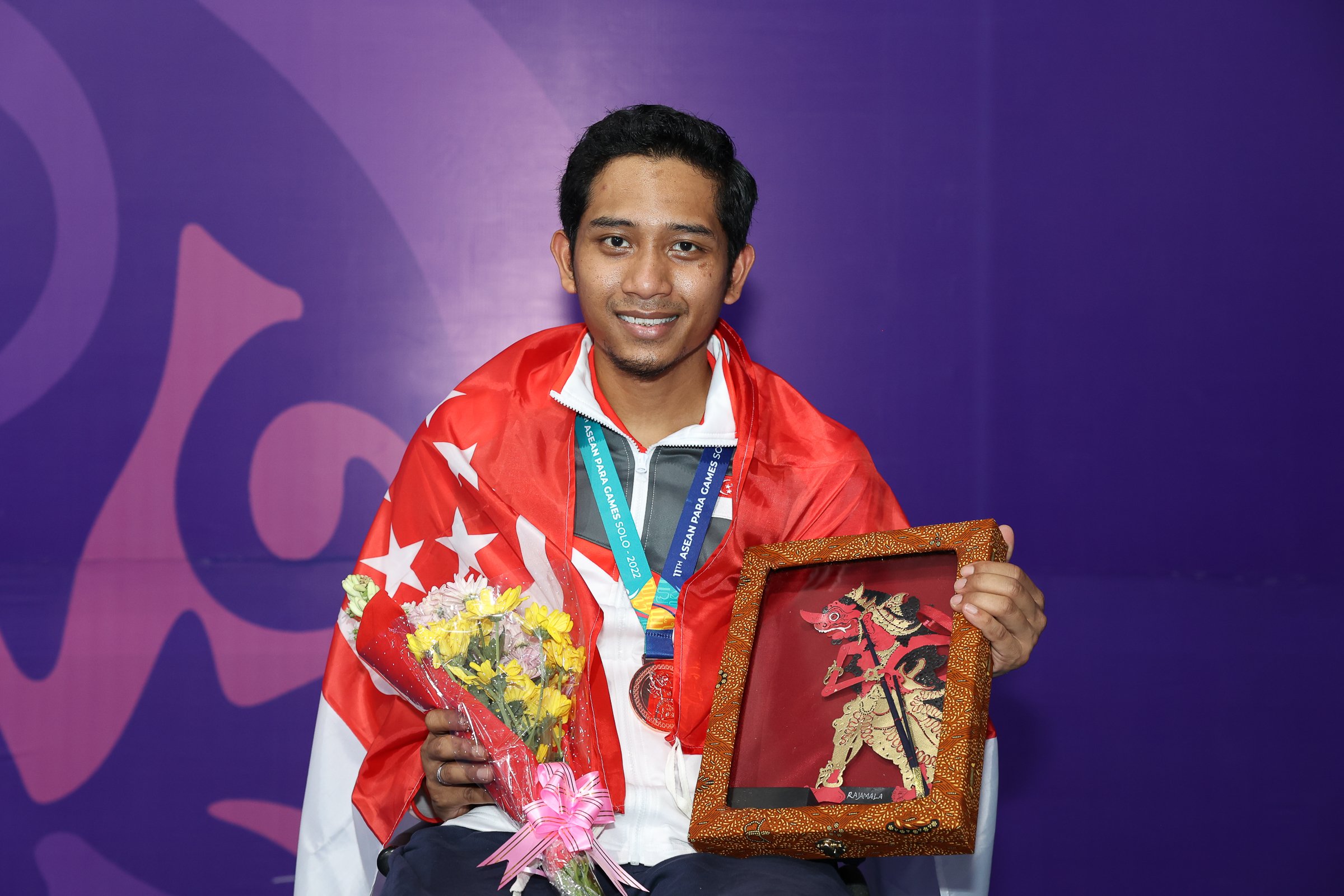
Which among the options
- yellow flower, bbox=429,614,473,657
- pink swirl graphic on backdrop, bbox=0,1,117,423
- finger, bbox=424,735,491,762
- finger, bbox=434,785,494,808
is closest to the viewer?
yellow flower, bbox=429,614,473,657

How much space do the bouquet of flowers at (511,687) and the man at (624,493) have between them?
203 mm

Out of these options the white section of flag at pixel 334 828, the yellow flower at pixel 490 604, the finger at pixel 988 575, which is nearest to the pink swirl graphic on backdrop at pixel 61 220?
the white section of flag at pixel 334 828

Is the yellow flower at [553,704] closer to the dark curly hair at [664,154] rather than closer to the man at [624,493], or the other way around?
the man at [624,493]

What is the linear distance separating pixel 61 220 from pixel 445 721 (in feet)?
7.00

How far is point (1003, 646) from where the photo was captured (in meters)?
1.55

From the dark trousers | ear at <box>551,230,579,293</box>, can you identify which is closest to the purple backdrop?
ear at <box>551,230,579,293</box>

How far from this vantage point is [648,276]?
72.8 inches

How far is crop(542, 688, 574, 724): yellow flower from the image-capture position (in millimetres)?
1439

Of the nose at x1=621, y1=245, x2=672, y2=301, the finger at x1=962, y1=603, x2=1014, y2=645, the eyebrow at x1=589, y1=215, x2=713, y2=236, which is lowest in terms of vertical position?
the finger at x1=962, y1=603, x2=1014, y2=645

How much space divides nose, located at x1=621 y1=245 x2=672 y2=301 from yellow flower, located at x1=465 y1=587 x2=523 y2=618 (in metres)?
0.65

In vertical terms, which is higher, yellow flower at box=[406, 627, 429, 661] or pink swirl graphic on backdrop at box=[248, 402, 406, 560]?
pink swirl graphic on backdrop at box=[248, 402, 406, 560]

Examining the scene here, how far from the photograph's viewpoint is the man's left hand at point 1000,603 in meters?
1.48

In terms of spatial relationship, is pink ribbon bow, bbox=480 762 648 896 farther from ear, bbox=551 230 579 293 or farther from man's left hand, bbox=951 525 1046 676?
ear, bbox=551 230 579 293

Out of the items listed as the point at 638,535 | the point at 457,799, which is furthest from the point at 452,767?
the point at 638,535
